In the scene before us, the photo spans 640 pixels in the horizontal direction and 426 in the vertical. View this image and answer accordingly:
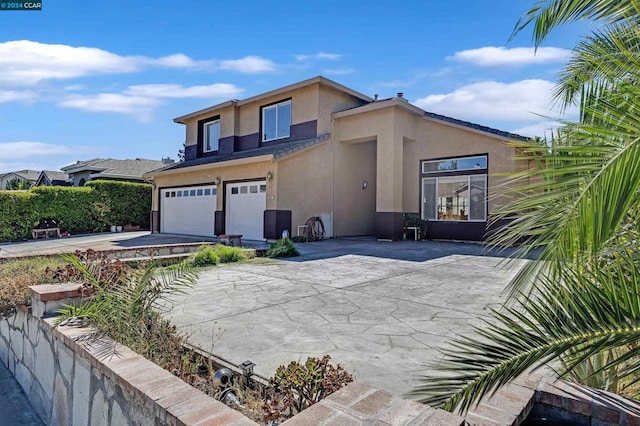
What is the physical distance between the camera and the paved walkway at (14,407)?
4.03 m

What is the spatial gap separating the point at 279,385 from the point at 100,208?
76.3 ft

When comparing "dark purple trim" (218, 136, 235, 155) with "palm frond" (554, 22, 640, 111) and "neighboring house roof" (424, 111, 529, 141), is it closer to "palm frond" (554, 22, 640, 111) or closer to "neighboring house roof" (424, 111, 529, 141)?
"neighboring house roof" (424, 111, 529, 141)

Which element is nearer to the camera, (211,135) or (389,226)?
(389,226)

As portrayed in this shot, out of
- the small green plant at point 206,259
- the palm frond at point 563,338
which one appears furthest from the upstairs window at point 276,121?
the palm frond at point 563,338

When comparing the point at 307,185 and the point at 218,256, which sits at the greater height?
the point at 307,185

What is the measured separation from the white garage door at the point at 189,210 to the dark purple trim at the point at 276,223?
13.7 feet

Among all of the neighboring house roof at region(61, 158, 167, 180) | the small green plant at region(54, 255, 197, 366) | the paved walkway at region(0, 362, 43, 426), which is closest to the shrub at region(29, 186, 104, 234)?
the neighboring house roof at region(61, 158, 167, 180)

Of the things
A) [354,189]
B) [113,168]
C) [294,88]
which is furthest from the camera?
[113,168]

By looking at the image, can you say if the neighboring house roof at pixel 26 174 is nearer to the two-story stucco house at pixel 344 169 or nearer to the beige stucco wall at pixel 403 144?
the two-story stucco house at pixel 344 169

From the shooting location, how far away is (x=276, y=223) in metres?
14.7

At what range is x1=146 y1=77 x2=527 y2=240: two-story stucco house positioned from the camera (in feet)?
48.8

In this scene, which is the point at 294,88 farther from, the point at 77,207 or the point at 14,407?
the point at 14,407

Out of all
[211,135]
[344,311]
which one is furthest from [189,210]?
[344,311]

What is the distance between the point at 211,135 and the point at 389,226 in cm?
1217
